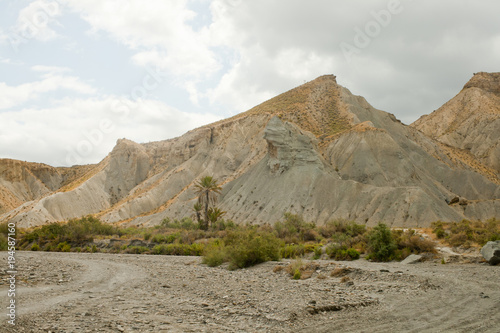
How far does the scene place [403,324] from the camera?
967 cm

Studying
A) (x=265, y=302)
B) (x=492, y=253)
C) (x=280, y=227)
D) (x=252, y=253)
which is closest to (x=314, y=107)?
(x=280, y=227)

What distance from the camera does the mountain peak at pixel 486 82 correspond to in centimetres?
14062

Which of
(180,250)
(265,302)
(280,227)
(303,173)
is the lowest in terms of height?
(180,250)

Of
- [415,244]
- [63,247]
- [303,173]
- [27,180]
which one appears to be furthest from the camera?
[27,180]

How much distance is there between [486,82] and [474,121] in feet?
96.9

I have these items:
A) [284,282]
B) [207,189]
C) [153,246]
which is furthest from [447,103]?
[284,282]

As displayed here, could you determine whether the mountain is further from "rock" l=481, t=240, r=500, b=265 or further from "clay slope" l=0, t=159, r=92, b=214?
"rock" l=481, t=240, r=500, b=265

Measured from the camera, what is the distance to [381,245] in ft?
87.5

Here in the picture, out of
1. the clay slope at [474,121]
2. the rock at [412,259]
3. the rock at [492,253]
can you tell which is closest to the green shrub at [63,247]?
the rock at [412,259]

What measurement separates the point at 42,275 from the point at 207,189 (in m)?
38.4

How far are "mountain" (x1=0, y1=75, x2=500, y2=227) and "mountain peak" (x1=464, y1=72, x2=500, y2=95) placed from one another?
165ft

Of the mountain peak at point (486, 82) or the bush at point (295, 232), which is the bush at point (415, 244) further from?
the mountain peak at point (486, 82)

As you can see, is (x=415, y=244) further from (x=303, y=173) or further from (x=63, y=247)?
(x=303, y=173)

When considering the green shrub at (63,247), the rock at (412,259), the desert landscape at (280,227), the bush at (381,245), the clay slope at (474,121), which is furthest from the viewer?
the clay slope at (474,121)
